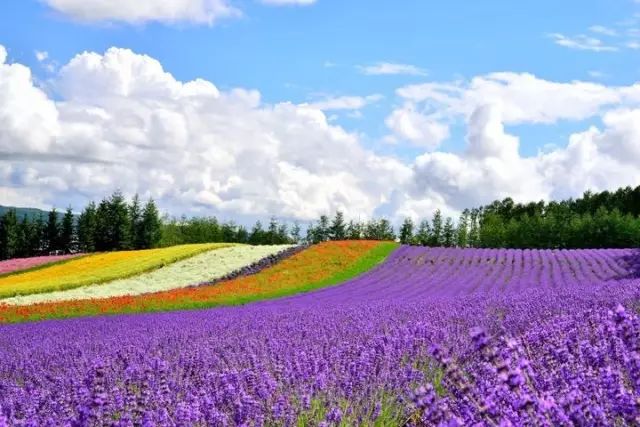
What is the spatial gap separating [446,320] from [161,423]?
15.5 ft

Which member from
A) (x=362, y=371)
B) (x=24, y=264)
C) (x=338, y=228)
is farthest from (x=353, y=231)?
(x=362, y=371)

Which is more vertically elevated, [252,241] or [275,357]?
[252,241]

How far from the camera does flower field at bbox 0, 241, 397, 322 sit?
19938 millimetres

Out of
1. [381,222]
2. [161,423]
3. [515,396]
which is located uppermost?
[381,222]

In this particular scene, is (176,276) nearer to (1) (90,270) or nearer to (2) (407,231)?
(1) (90,270)

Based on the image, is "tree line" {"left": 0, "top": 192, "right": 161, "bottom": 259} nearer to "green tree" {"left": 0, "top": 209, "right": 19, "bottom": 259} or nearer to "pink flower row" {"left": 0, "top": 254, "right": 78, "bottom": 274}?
"green tree" {"left": 0, "top": 209, "right": 19, "bottom": 259}

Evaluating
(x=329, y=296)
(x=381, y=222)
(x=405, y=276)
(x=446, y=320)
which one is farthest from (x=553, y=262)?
(x=381, y=222)

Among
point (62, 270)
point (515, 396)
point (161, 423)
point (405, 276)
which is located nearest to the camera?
point (515, 396)

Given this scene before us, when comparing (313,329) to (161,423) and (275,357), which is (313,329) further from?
(161,423)

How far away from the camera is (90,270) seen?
Result: 35031 mm

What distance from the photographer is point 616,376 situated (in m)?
2.74

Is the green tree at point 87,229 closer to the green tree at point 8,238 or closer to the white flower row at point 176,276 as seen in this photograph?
the green tree at point 8,238

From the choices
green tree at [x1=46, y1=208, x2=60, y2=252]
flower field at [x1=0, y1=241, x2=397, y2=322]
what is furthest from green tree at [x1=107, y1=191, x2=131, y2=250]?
flower field at [x1=0, y1=241, x2=397, y2=322]

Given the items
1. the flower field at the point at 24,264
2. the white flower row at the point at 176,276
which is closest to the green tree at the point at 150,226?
the flower field at the point at 24,264
